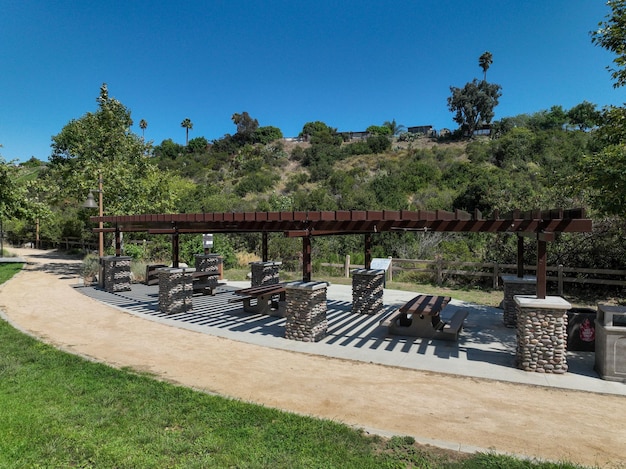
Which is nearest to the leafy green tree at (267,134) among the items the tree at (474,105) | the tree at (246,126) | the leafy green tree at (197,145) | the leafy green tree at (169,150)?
the tree at (246,126)

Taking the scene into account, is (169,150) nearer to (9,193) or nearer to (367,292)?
(9,193)

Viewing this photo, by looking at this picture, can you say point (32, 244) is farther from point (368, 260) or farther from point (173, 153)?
point (173, 153)

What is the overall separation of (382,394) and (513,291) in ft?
20.3

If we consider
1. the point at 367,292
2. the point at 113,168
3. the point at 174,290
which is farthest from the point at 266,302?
the point at 113,168

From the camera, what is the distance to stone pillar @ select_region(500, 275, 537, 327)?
9.98 meters

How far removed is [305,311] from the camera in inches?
336

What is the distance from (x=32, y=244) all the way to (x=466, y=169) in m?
44.1

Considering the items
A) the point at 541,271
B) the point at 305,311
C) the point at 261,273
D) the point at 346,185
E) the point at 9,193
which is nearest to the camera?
the point at 541,271

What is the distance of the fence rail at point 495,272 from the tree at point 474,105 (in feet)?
182

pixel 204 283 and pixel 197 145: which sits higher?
pixel 197 145

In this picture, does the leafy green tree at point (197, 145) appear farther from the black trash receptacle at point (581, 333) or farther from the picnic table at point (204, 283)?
the black trash receptacle at point (581, 333)

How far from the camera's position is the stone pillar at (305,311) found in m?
8.48

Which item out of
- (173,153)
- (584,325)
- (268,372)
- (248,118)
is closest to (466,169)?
(584,325)

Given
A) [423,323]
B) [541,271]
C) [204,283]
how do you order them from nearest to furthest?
1. [541,271]
2. [423,323]
3. [204,283]
